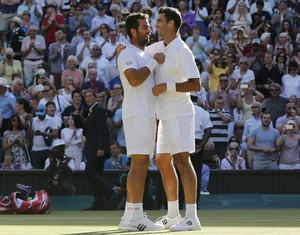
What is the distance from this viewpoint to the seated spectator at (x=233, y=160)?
20156mm

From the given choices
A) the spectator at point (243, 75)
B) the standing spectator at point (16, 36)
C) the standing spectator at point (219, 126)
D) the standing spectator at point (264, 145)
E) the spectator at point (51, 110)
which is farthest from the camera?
the standing spectator at point (16, 36)

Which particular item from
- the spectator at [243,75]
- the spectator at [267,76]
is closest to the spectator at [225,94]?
the spectator at [243,75]

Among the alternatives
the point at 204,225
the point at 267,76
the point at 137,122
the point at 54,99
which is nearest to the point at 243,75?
the point at 267,76

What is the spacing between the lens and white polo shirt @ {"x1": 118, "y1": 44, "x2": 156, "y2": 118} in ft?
37.5

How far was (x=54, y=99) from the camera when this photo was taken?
22.7m

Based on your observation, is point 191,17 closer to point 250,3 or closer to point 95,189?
point 250,3

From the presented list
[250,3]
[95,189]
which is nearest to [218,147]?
[95,189]

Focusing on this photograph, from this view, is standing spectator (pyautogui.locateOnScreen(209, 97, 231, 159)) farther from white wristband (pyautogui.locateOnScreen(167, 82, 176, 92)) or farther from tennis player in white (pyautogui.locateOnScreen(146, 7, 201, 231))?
white wristband (pyautogui.locateOnScreen(167, 82, 176, 92))

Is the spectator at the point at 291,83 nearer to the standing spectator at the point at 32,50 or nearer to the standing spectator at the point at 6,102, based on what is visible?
the standing spectator at the point at 6,102

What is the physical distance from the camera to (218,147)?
21203 millimetres

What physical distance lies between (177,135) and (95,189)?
720cm

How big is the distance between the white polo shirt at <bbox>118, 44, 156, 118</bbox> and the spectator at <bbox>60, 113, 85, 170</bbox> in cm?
920

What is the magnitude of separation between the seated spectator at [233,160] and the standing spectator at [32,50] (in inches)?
252

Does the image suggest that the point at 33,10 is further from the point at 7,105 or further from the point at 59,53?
the point at 7,105
